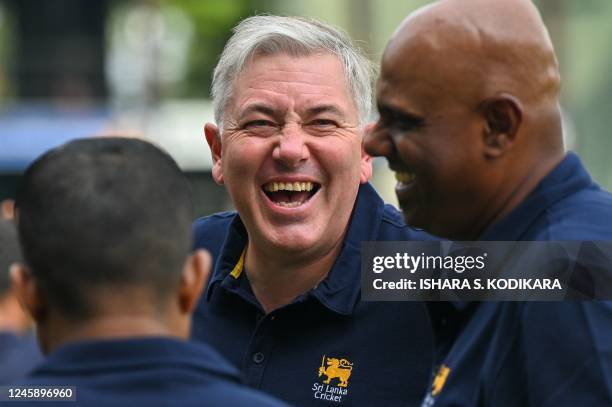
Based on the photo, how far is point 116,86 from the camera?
1895 cm

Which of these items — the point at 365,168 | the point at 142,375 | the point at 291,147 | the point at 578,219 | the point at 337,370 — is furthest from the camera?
the point at 365,168

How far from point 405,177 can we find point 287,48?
144 centimetres

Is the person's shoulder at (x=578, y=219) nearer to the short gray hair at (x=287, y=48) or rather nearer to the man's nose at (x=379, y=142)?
the man's nose at (x=379, y=142)

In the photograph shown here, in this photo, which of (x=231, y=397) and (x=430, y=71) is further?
(x=430, y=71)

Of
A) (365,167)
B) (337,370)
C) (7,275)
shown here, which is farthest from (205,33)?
(337,370)

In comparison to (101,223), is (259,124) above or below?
below

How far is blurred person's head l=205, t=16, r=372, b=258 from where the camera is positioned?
452 centimetres

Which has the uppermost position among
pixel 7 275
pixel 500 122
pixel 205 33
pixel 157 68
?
pixel 500 122

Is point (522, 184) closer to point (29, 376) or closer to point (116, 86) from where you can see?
point (29, 376)

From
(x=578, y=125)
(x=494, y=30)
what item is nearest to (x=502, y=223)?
(x=494, y=30)

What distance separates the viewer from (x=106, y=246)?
2742 millimetres

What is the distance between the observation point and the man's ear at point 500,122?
3.08 meters

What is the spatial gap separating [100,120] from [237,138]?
1582cm

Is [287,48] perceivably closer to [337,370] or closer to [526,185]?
[337,370]
